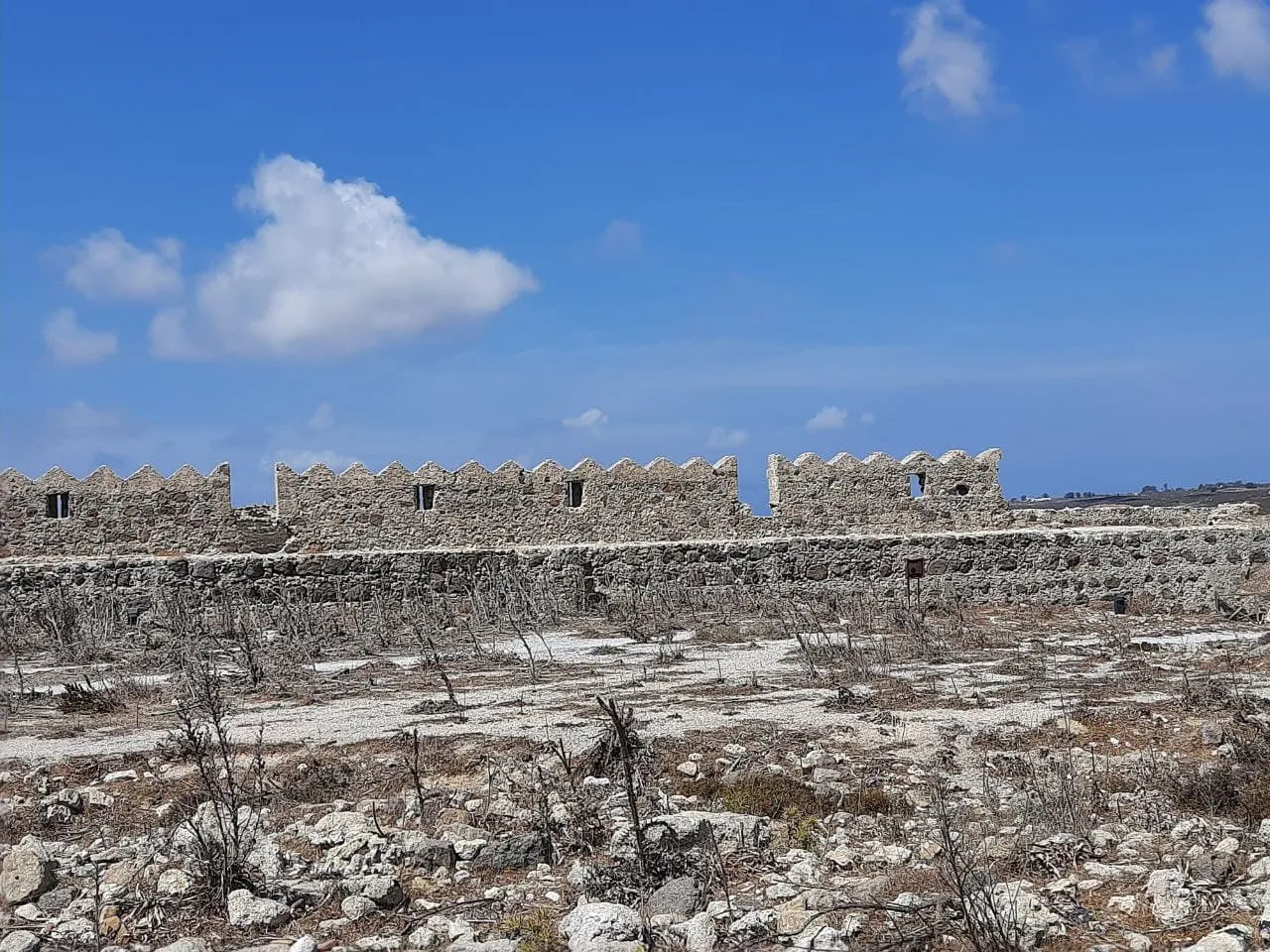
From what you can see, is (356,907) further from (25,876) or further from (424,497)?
(424,497)

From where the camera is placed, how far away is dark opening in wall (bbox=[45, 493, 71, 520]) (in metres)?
21.3

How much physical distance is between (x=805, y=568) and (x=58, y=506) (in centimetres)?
1379

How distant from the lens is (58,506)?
21.4 metres

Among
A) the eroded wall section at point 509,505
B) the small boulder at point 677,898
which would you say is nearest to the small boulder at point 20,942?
the small boulder at point 677,898

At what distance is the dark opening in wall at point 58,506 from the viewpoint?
69.8ft

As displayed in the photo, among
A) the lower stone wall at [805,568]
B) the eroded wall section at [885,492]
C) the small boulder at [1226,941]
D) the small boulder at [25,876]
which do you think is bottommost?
the small boulder at [1226,941]

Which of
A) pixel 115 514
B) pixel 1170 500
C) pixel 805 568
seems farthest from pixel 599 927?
pixel 1170 500

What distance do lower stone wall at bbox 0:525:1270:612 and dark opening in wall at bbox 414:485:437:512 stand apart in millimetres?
7605

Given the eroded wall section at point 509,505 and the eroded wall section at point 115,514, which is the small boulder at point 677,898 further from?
the eroded wall section at point 115,514

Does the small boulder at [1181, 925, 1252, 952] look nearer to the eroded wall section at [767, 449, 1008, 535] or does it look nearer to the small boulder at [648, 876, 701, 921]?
the small boulder at [648, 876, 701, 921]

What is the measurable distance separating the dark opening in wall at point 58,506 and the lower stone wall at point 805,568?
249 inches

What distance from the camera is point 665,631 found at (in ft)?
43.6

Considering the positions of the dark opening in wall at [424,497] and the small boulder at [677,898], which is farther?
the dark opening in wall at [424,497]

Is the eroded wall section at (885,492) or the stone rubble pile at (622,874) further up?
the eroded wall section at (885,492)
